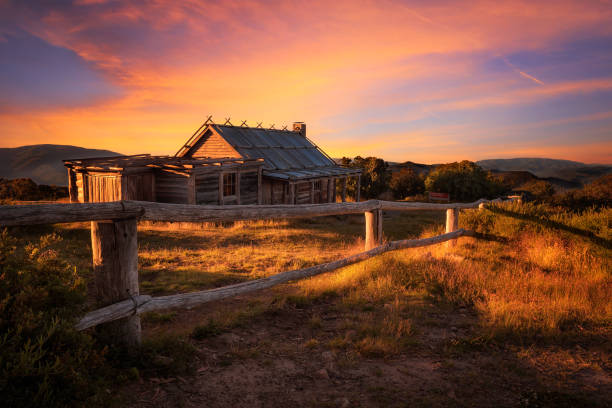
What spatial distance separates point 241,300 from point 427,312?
9.10 feet

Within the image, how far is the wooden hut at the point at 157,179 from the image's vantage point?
1794cm

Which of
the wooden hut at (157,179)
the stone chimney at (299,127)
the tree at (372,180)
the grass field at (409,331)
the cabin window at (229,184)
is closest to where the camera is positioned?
the grass field at (409,331)

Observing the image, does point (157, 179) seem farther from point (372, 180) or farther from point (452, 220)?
point (372, 180)

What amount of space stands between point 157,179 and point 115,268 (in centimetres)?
1722

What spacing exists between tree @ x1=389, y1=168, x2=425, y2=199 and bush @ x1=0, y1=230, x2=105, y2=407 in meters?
36.1

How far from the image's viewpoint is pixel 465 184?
3203 cm

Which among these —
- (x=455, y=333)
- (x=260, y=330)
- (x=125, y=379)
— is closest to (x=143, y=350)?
(x=125, y=379)

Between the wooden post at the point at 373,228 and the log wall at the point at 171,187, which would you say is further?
the log wall at the point at 171,187

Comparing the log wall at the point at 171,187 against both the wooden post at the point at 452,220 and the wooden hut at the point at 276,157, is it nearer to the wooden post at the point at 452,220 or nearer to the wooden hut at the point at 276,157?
the wooden hut at the point at 276,157

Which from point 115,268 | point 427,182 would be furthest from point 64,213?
point 427,182

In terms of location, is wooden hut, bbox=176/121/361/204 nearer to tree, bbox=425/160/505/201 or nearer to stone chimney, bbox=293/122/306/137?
stone chimney, bbox=293/122/306/137

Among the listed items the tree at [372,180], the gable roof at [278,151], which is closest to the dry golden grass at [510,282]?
the gable roof at [278,151]

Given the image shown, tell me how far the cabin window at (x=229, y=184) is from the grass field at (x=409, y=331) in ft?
39.4

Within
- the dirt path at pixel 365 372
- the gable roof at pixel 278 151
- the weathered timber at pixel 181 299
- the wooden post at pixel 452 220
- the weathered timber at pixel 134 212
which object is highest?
the gable roof at pixel 278 151
